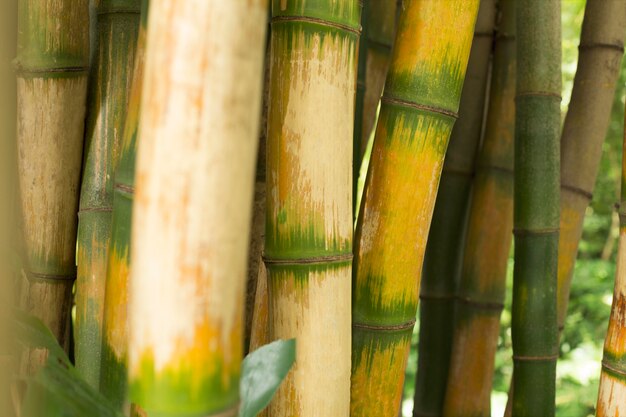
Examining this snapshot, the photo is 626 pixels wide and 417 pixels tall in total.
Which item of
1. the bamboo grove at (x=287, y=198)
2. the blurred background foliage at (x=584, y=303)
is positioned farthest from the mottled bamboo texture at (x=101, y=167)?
the blurred background foliage at (x=584, y=303)

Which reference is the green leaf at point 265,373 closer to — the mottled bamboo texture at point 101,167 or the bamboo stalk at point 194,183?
the bamboo stalk at point 194,183

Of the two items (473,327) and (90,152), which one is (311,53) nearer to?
(90,152)

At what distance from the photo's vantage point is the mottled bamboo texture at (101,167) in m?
0.65

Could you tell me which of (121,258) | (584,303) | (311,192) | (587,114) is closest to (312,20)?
(311,192)

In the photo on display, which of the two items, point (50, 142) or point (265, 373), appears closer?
point (265, 373)

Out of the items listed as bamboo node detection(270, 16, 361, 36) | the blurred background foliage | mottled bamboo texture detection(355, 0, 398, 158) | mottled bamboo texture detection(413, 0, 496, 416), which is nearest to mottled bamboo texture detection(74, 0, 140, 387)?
bamboo node detection(270, 16, 361, 36)

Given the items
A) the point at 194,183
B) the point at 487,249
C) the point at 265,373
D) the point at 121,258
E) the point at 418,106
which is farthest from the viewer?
the point at 487,249

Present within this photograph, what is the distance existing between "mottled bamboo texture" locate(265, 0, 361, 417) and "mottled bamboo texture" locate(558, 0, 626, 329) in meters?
0.55

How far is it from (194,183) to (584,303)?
8.82ft

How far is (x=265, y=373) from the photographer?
0.46m

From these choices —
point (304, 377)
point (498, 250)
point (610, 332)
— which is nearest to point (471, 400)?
point (498, 250)

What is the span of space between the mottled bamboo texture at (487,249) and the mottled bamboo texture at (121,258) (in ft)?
2.28

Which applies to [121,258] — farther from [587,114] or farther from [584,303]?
[584,303]

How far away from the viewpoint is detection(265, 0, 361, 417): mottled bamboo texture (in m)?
0.58
